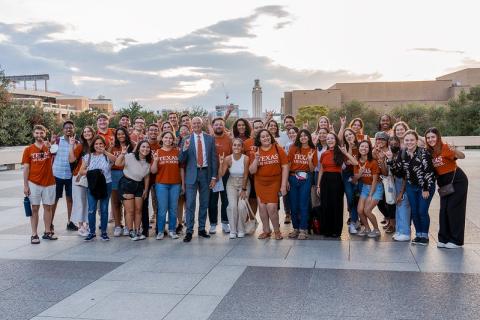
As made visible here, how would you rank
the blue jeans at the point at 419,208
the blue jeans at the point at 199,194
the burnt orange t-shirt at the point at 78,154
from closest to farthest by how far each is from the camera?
the blue jeans at the point at 419,208 → the blue jeans at the point at 199,194 → the burnt orange t-shirt at the point at 78,154

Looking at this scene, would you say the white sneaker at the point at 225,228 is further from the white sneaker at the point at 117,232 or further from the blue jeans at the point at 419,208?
the blue jeans at the point at 419,208

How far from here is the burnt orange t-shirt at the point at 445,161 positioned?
668 cm

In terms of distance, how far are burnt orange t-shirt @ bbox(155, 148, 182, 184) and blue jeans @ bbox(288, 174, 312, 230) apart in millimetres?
1752

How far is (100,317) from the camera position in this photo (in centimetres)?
438

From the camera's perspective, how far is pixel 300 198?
7.41 metres

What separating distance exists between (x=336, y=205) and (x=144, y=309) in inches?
147

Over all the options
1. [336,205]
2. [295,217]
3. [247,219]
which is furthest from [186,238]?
[336,205]

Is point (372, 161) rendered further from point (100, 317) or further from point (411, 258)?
point (100, 317)

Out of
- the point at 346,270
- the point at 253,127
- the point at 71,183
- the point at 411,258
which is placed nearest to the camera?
the point at 346,270

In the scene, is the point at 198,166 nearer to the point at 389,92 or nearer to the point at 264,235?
the point at 264,235

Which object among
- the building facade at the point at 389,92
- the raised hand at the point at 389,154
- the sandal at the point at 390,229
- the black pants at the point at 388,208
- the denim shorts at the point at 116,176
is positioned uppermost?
the building facade at the point at 389,92

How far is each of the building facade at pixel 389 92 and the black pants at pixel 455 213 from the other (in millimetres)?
99239

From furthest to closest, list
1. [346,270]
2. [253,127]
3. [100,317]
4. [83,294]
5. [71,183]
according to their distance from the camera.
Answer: [253,127]
[71,183]
[346,270]
[83,294]
[100,317]

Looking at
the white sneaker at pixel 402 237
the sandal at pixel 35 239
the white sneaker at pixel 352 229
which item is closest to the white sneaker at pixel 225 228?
the white sneaker at pixel 352 229
